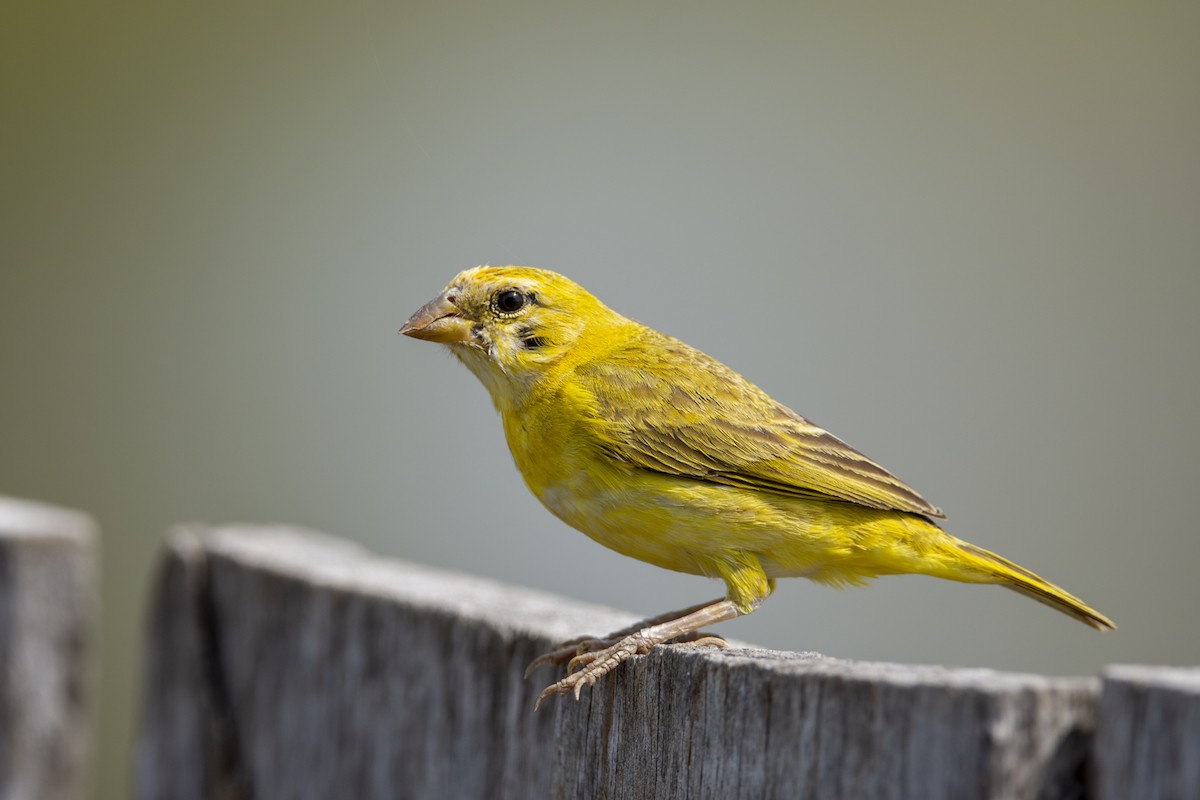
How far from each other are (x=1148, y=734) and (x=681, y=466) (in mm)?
2108

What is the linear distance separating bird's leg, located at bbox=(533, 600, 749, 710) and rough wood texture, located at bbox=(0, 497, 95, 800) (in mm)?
1780

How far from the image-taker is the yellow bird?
3.67 meters

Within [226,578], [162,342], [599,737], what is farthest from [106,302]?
[599,737]

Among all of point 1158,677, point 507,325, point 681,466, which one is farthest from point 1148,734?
point 507,325

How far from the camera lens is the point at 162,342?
8977 millimetres

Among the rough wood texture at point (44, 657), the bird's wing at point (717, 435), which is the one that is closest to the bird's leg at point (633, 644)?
the bird's wing at point (717, 435)

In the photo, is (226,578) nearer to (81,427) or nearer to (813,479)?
(813,479)

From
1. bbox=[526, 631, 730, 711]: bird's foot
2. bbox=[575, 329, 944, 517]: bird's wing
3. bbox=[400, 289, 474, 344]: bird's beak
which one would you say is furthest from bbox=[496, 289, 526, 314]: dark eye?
bbox=[526, 631, 730, 711]: bird's foot

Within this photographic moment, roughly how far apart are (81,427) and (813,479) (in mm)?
6425

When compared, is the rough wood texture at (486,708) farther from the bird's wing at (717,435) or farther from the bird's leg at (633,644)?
the bird's wing at (717,435)

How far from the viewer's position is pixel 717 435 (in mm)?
3965

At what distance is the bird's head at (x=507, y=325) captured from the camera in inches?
163

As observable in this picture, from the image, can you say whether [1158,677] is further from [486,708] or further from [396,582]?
[396,582]

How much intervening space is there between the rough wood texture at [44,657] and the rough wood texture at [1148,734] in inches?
126
